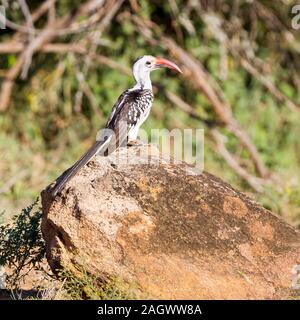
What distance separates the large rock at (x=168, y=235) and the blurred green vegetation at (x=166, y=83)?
472 centimetres

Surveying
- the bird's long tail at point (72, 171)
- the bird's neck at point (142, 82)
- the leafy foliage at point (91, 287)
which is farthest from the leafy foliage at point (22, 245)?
the bird's neck at point (142, 82)

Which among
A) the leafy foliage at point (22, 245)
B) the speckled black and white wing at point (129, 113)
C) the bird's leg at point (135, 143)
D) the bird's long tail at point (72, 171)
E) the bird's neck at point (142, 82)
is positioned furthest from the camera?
the bird's neck at point (142, 82)

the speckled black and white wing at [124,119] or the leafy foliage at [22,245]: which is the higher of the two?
the speckled black and white wing at [124,119]

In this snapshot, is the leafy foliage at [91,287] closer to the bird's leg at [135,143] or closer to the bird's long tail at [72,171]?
the bird's long tail at [72,171]

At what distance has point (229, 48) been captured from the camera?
10305mm

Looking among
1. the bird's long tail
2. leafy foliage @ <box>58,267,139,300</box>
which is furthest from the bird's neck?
leafy foliage @ <box>58,267,139,300</box>

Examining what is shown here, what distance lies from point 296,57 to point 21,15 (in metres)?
3.38

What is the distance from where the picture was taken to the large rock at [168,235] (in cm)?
462

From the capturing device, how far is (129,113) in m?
6.05

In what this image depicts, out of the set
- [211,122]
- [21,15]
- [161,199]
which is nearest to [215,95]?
[211,122]

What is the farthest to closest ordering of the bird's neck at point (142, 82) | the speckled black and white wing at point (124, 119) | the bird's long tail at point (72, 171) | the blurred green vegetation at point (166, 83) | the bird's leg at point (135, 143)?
the blurred green vegetation at point (166, 83) → the bird's neck at point (142, 82) → the bird's leg at point (135, 143) → the speckled black and white wing at point (124, 119) → the bird's long tail at point (72, 171)

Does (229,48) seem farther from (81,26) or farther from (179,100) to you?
(81,26)

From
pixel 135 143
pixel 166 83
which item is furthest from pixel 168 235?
pixel 166 83

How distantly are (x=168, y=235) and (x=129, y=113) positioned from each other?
151 cm
